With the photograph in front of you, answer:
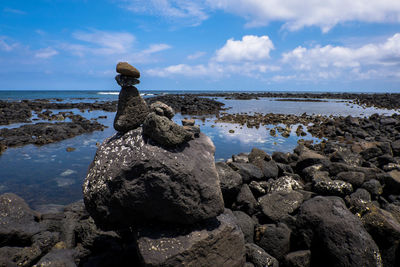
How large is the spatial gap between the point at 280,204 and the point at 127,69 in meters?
5.34

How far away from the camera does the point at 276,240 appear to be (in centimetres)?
562

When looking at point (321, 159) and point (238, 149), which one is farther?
point (238, 149)

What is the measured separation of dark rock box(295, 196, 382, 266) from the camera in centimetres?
473

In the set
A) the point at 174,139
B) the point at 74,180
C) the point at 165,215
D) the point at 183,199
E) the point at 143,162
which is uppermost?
the point at 174,139

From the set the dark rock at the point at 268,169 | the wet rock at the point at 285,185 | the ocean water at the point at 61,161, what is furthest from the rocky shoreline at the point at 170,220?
the ocean water at the point at 61,161

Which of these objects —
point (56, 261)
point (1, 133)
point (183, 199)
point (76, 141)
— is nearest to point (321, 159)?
point (183, 199)

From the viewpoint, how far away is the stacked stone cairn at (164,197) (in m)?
4.27

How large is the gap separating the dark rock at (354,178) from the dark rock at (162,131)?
6409mm

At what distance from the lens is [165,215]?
14.5 ft

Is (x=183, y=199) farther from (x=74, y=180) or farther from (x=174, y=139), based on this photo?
(x=74, y=180)

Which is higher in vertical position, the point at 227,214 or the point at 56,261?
the point at 227,214

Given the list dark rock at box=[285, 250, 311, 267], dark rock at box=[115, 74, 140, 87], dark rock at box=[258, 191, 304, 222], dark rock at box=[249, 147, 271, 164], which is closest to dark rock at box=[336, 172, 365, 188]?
dark rock at box=[258, 191, 304, 222]

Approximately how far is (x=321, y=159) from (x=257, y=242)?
18.6ft

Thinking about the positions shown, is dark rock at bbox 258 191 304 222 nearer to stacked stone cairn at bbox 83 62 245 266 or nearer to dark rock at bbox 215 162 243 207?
dark rock at bbox 215 162 243 207
